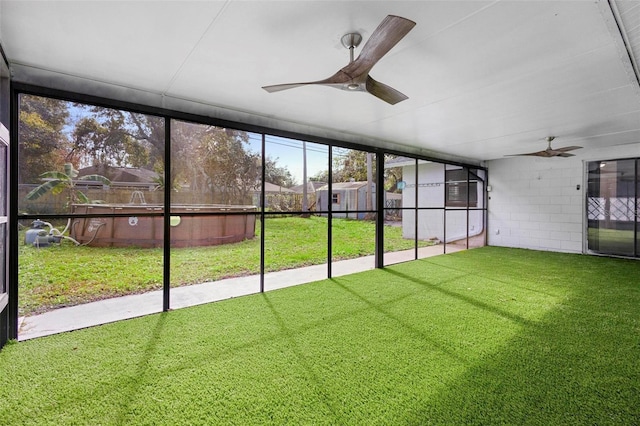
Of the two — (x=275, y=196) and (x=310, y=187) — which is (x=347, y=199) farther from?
(x=275, y=196)

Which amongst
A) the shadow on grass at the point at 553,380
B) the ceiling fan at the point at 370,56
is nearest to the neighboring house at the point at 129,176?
the ceiling fan at the point at 370,56

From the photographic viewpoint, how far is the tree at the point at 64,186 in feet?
9.66

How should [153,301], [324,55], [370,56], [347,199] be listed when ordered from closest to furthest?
[370,56], [324,55], [153,301], [347,199]

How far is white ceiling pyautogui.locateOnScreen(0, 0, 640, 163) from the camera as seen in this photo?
77.2 inches

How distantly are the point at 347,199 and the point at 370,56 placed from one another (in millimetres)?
4526

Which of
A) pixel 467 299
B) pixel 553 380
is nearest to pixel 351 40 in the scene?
pixel 553 380

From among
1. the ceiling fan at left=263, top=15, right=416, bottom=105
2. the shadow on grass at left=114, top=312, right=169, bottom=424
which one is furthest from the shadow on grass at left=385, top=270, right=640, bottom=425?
the ceiling fan at left=263, top=15, right=416, bottom=105

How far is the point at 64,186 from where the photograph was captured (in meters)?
3.13

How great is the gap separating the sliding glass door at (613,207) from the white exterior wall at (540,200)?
0.54 ft

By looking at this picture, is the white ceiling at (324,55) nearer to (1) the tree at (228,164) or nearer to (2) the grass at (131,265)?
(1) the tree at (228,164)

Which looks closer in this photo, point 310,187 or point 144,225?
point 144,225

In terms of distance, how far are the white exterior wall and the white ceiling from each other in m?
3.32

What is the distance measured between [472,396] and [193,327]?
2565 mm

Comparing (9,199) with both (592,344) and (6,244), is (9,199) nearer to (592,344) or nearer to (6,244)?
(6,244)
